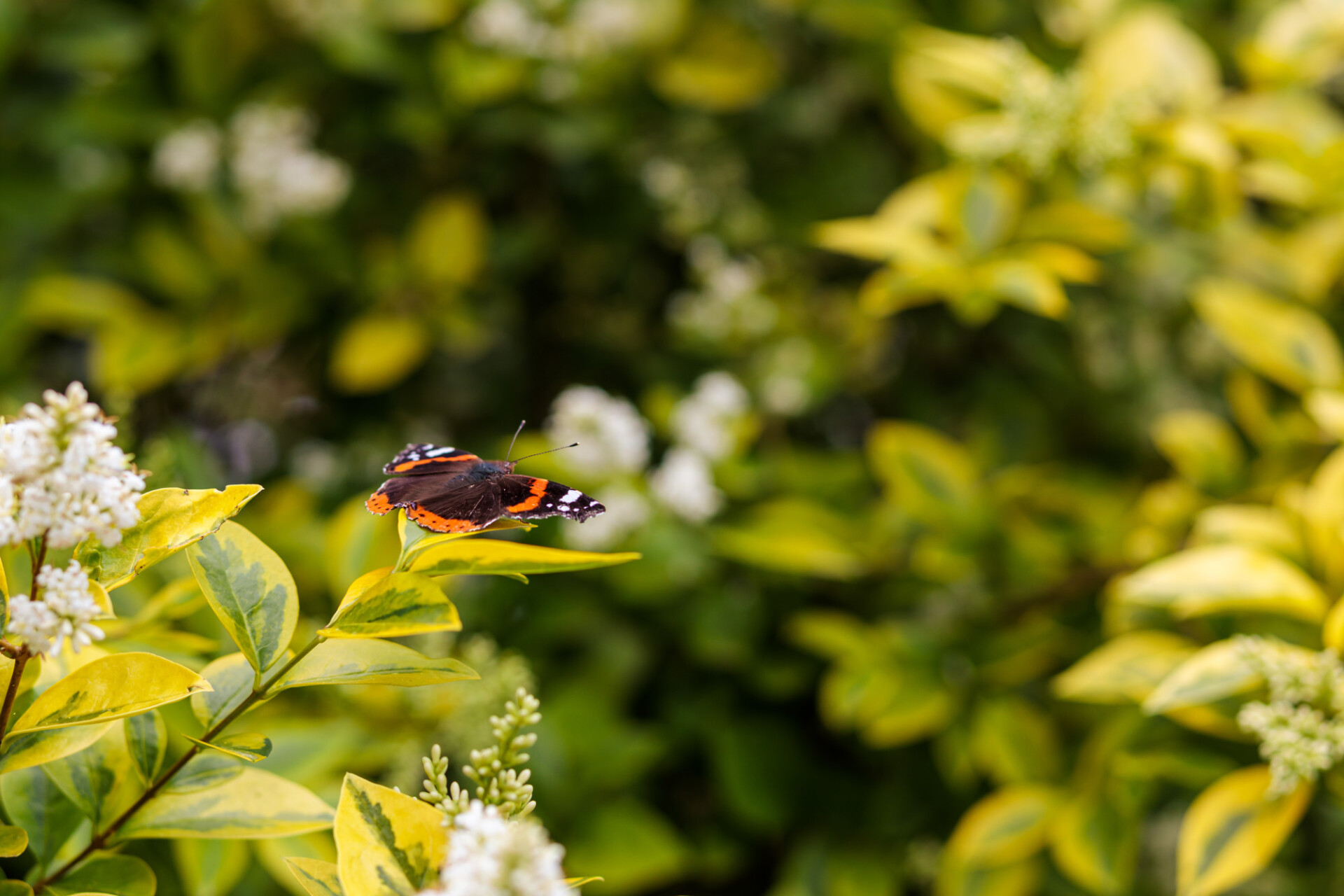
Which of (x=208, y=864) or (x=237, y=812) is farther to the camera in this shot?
(x=208, y=864)

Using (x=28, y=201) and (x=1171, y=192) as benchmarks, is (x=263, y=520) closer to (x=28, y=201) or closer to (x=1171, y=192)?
(x=28, y=201)

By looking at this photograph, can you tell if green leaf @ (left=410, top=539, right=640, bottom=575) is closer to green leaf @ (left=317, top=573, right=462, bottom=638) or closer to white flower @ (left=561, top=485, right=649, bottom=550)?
green leaf @ (left=317, top=573, right=462, bottom=638)

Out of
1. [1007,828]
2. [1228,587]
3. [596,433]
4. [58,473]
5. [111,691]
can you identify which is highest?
[58,473]

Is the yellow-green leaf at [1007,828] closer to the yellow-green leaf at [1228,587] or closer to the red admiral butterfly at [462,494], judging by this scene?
the yellow-green leaf at [1228,587]

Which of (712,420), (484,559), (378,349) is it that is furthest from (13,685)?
(378,349)

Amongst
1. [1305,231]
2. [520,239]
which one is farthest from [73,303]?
[1305,231]

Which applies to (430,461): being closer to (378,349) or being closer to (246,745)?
(246,745)

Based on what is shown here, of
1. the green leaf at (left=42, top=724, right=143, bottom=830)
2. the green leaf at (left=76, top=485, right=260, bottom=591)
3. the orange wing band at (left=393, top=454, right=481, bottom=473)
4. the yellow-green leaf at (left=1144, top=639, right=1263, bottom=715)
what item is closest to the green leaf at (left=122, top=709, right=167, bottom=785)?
the green leaf at (left=42, top=724, right=143, bottom=830)
